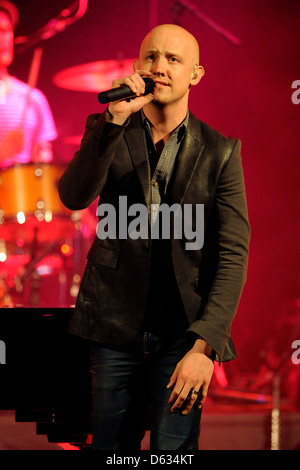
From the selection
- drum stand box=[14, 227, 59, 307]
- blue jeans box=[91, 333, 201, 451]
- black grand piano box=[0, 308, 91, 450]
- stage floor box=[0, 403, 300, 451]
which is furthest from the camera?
drum stand box=[14, 227, 59, 307]

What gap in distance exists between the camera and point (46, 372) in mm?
2146

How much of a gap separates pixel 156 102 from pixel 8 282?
3522 millimetres

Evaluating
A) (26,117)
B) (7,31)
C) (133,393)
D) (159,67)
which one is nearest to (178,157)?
(159,67)

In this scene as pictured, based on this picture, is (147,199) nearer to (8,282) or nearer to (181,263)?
(181,263)

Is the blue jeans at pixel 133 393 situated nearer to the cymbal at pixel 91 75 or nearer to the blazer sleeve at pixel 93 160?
the blazer sleeve at pixel 93 160

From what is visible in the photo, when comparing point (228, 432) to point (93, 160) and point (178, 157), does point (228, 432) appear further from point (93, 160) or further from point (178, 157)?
point (93, 160)

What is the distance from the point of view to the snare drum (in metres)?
4.71

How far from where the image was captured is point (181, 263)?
1666mm

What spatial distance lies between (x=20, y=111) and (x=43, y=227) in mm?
1103

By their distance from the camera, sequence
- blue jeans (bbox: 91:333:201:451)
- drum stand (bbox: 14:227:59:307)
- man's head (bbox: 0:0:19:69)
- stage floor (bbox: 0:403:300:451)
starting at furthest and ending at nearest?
1. man's head (bbox: 0:0:19:69)
2. drum stand (bbox: 14:227:59:307)
3. stage floor (bbox: 0:403:300:451)
4. blue jeans (bbox: 91:333:201:451)

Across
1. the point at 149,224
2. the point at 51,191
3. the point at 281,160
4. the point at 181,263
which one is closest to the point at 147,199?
the point at 149,224

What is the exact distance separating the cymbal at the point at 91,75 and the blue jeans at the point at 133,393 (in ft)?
12.8

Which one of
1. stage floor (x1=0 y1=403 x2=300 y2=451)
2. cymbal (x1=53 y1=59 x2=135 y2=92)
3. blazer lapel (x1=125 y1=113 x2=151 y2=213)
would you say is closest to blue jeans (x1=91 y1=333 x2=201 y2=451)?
blazer lapel (x1=125 y1=113 x2=151 y2=213)

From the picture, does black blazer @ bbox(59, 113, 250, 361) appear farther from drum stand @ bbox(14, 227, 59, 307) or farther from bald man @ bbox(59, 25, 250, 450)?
drum stand @ bbox(14, 227, 59, 307)
